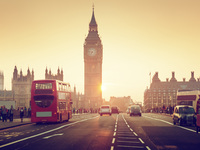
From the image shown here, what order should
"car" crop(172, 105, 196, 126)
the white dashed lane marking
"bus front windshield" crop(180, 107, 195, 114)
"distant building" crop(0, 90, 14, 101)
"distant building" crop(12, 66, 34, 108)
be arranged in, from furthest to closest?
"distant building" crop(12, 66, 34, 108), "distant building" crop(0, 90, 14, 101), "bus front windshield" crop(180, 107, 195, 114), "car" crop(172, 105, 196, 126), the white dashed lane marking

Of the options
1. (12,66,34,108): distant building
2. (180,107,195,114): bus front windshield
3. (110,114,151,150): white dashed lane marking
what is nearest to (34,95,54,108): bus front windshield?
(180,107,195,114): bus front windshield

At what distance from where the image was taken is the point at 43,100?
106 feet

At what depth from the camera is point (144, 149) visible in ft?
46.9

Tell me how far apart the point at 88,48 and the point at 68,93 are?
128 metres

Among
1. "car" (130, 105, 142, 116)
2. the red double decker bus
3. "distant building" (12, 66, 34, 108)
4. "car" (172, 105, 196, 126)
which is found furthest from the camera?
"distant building" (12, 66, 34, 108)

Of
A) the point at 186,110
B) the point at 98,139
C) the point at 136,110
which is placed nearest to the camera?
the point at 98,139

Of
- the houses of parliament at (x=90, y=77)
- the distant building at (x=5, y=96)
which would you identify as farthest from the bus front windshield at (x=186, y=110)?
the houses of parliament at (x=90, y=77)

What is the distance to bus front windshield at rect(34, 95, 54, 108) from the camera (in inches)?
1271

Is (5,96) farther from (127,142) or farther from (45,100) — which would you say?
(127,142)

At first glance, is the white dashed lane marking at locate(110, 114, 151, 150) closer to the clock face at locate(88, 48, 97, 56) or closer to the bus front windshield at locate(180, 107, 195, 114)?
the bus front windshield at locate(180, 107, 195, 114)

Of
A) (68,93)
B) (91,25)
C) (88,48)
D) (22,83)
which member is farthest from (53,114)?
(91,25)

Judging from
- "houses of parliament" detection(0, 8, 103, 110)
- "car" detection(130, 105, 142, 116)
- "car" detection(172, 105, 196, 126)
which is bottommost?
"car" detection(130, 105, 142, 116)

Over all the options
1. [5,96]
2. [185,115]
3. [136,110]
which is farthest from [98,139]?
[5,96]

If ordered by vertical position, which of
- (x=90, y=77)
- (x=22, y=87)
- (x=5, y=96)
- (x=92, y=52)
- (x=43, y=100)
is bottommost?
(x=5, y=96)
